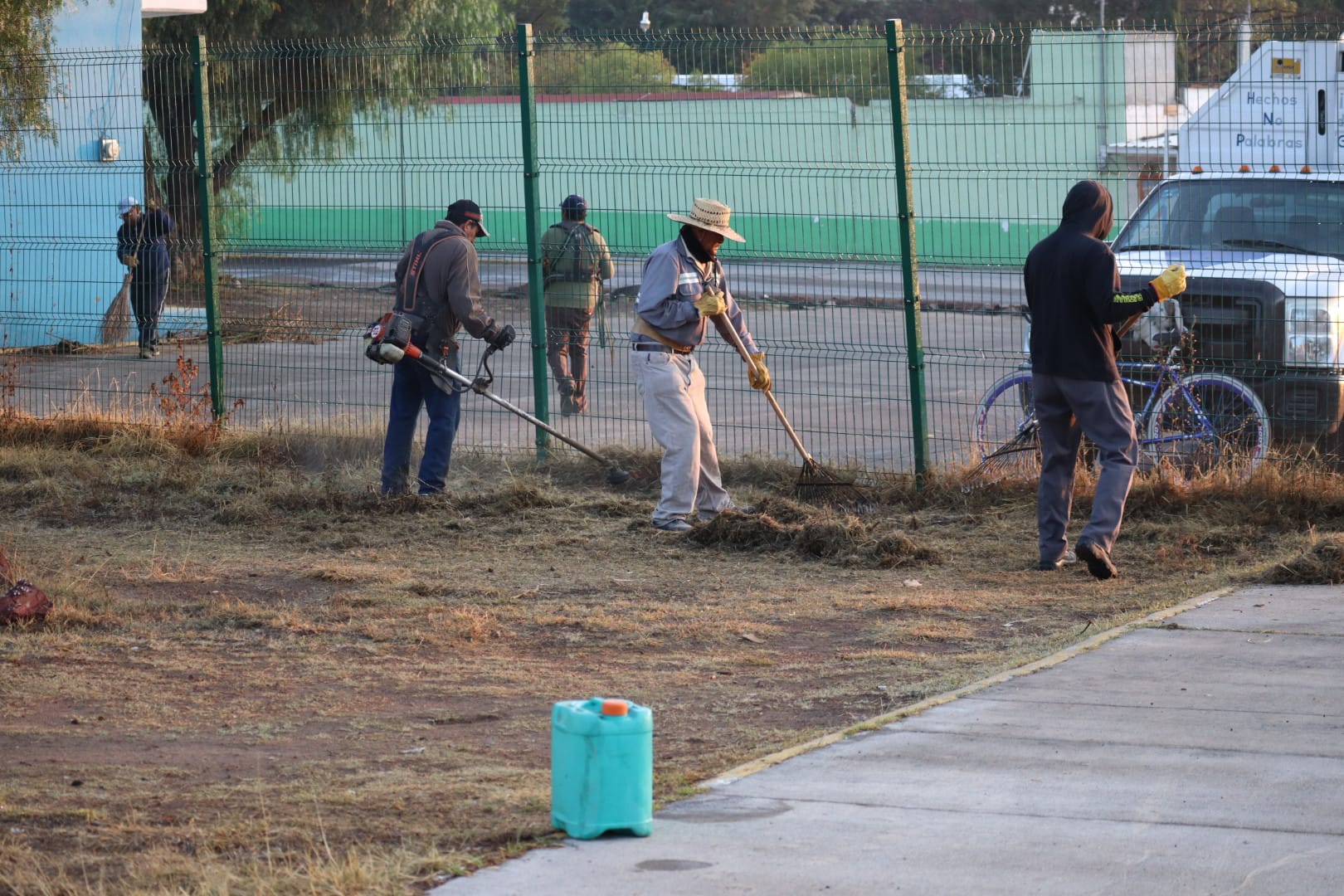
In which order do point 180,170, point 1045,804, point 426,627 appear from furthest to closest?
point 180,170 → point 426,627 → point 1045,804

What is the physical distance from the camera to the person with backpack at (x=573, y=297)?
12.4 m

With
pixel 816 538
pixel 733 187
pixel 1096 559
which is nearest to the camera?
pixel 1096 559

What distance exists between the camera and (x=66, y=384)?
1423 cm

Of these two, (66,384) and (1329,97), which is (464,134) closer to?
(66,384)

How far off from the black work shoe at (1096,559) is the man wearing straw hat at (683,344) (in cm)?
211

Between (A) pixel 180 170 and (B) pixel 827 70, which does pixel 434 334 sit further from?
(A) pixel 180 170

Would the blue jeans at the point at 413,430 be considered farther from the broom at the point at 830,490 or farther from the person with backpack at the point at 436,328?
the broom at the point at 830,490

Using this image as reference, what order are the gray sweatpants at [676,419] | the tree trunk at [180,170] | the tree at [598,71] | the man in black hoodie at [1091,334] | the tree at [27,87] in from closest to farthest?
the man in black hoodie at [1091,334] < the gray sweatpants at [676,419] < the tree at [598,71] < the tree trunk at [180,170] < the tree at [27,87]

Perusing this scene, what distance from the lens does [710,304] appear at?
31.3ft

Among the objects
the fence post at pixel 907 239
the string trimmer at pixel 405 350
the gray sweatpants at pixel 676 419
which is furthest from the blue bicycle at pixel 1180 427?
the string trimmer at pixel 405 350

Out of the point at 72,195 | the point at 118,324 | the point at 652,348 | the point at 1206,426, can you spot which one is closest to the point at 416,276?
the point at 652,348

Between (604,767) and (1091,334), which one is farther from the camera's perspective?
(1091,334)

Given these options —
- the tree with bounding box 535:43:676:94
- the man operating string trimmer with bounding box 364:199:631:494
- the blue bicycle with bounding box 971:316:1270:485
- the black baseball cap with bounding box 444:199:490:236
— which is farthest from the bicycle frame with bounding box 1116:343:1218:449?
the black baseball cap with bounding box 444:199:490:236

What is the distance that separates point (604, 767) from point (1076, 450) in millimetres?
5024
